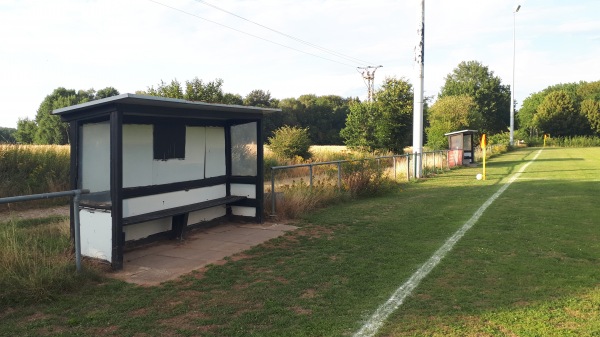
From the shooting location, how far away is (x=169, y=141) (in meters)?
8.18

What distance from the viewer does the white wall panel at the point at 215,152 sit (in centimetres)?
923

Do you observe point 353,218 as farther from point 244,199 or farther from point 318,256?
point 318,256

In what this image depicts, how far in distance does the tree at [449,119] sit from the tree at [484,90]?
3996cm

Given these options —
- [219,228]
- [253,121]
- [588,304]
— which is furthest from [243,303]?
[253,121]

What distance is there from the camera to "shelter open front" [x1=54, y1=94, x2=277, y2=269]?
20.4 feet

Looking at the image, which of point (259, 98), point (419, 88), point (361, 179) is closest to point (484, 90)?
point (259, 98)

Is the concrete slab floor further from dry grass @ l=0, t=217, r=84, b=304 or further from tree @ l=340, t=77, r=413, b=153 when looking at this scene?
tree @ l=340, t=77, r=413, b=153

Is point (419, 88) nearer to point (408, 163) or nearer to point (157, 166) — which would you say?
point (408, 163)

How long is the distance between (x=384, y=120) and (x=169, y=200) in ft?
67.4

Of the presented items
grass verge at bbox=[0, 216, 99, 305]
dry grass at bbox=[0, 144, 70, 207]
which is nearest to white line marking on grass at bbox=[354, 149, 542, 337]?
grass verge at bbox=[0, 216, 99, 305]

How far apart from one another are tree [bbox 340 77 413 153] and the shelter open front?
721 inches

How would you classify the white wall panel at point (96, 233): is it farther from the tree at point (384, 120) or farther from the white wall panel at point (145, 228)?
the tree at point (384, 120)

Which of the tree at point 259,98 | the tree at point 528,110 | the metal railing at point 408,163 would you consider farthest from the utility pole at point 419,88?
the tree at point 528,110

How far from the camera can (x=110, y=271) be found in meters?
6.11
